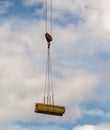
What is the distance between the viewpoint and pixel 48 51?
8238 cm

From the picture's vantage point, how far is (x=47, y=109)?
77.9 metres

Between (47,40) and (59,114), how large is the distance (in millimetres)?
12926

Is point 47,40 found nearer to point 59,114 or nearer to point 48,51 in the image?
point 48,51

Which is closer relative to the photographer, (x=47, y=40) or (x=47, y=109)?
(x=47, y=109)

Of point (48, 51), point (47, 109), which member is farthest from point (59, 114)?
point (48, 51)

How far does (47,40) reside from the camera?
84312mm

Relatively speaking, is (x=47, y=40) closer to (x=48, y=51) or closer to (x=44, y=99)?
(x=48, y=51)

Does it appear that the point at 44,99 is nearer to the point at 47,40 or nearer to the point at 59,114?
the point at 59,114

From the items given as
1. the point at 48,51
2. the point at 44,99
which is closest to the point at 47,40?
the point at 48,51

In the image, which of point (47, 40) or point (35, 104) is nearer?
point (35, 104)

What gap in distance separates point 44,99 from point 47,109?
218 centimetres

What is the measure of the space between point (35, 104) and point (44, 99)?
1940 mm

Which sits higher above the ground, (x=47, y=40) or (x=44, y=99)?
(x=47, y=40)

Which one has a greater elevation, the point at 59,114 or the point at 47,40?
the point at 47,40
